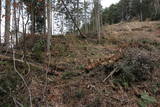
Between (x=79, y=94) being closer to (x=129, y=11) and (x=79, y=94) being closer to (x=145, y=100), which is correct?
(x=145, y=100)

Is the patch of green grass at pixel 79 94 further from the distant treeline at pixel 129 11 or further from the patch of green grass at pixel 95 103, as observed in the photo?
the distant treeline at pixel 129 11

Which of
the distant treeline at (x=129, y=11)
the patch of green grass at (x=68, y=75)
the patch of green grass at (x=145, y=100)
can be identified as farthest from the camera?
the distant treeline at (x=129, y=11)

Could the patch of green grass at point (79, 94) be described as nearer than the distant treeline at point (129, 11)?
Yes

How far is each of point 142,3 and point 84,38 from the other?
2280 cm

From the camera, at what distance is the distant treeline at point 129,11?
29825 mm

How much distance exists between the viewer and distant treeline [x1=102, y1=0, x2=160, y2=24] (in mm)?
29825

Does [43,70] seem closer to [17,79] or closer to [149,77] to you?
[17,79]

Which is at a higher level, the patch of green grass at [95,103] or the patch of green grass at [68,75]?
the patch of green grass at [68,75]

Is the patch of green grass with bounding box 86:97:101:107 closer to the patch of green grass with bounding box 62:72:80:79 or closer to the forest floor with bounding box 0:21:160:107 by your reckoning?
the forest floor with bounding box 0:21:160:107

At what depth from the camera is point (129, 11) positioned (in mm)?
33250

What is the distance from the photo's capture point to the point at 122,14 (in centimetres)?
3400

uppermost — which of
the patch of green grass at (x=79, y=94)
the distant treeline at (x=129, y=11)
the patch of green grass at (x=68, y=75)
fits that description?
the distant treeline at (x=129, y=11)

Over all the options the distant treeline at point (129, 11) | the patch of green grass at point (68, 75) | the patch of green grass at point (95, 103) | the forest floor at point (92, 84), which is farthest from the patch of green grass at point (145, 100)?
the distant treeline at point (129, 11)

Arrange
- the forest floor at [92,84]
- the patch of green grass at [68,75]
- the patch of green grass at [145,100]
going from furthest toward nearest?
the patch of green grass at [68,75] → the patch of green grass at [145,100] → the forest floor at [92,84]
